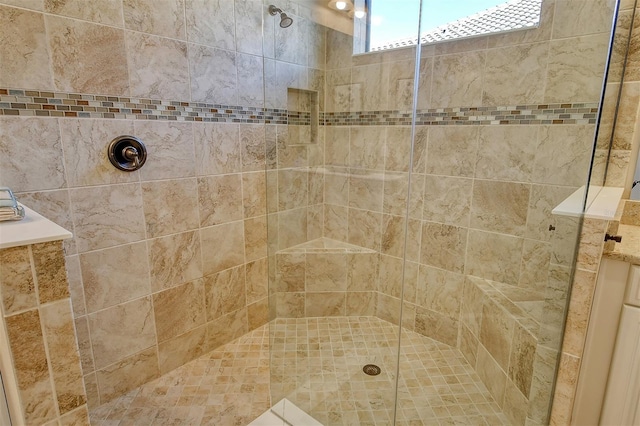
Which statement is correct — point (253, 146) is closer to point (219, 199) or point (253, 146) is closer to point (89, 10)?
point (219, 199)

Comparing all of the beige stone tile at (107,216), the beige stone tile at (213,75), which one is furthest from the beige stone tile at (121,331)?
the beige stone tile at (213,75)

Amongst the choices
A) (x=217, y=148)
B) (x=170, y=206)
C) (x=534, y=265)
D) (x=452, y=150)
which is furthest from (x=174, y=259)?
(x=534, y=265)

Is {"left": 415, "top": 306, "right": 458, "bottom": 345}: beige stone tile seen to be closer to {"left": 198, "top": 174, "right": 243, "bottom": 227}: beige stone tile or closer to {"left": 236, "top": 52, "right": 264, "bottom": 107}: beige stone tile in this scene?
{"left": 198, "top": 174, "right": 243, "bottom": 227}: beige stone tile

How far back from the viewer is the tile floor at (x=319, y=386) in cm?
164

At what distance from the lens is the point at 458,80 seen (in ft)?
6.76

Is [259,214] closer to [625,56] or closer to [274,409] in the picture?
[274,409]

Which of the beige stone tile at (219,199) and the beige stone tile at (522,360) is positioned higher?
the beige stone tile at (219,199)

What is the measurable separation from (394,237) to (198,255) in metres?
1.30

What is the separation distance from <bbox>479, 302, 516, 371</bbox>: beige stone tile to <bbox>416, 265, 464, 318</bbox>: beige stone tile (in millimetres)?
256

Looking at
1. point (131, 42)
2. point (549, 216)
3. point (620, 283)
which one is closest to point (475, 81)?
point (549, 216)

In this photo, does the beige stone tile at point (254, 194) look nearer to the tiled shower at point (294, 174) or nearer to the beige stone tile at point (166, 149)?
the tiled shower at point (294, 174)

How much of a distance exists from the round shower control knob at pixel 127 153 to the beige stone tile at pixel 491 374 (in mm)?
2035

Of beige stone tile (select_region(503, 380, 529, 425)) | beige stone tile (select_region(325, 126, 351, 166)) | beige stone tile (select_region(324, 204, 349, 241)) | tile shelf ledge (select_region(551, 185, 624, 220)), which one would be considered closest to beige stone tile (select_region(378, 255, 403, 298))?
beige stone tile (select_region(324, 204, 349, 241))

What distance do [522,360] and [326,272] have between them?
1.29m
